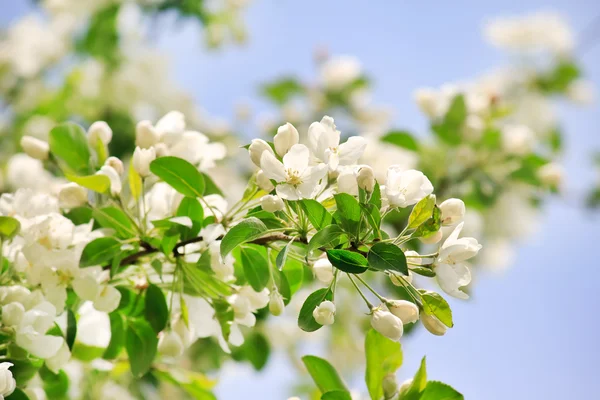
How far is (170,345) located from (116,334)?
0.17 metres

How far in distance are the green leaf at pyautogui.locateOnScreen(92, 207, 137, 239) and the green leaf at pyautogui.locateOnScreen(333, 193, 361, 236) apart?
350 millimetres

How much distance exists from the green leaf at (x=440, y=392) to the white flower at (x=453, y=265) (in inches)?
8.1

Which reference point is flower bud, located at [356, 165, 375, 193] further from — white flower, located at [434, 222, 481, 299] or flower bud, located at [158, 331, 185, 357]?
flower bud, located at [158, 331, 185, 357]

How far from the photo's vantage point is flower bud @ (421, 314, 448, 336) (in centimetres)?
76

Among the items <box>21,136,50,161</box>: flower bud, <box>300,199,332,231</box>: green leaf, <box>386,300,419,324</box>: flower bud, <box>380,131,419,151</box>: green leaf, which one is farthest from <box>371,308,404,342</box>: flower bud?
<box>380,131,419,151</box>: green leaf

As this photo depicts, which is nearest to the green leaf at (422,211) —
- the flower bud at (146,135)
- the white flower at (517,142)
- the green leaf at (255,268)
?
the green leaf at (255,268)

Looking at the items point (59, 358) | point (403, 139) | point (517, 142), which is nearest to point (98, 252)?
point (59, 358)

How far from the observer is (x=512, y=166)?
246cm

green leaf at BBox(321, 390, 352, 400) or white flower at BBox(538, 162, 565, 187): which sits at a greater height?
white flower at BBox(538, 162, 565, 187)

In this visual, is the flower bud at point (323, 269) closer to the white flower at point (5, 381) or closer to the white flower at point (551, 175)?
the white flower at point (5, 381)

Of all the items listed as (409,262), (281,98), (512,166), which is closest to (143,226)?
(409,262)

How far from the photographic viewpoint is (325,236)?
74 centimetres

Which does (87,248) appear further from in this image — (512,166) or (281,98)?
(281,98)

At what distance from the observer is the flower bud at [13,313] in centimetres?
83
